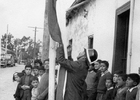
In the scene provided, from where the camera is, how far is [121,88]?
17.8ft

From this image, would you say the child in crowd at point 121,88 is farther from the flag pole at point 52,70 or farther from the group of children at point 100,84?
the flag pole at point 52,70

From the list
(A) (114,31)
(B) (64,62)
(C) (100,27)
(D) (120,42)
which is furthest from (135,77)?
(C) (100,27)

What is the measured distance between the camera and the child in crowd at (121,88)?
523cm

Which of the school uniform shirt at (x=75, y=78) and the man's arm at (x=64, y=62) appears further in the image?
the school uniform shirt at (x=75, y=78)

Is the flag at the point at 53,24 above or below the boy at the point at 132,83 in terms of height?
above

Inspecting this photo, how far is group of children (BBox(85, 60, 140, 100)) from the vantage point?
16.3ft

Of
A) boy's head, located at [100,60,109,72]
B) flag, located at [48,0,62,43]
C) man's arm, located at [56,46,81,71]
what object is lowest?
boy's head, located at [100,60,109,72]

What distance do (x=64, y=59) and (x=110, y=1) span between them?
14.3 feet

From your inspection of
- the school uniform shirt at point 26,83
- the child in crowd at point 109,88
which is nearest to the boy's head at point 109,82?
the child in crowd at point 109,88

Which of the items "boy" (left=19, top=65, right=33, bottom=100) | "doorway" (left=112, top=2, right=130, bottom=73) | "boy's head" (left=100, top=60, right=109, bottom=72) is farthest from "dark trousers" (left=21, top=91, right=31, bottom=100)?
"doorway" (left=112, top=2, right=130, bottom=73)

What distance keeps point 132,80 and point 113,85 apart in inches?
44.8

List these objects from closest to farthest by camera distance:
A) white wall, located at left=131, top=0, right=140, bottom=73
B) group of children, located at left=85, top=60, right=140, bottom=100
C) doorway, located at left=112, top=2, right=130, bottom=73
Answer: group of children, located at left=85, top=60, right=140, bottom=100 → white wall, located at left=131, top=0, right=140, bottom=73 → doorway, located at left=112, top=2, right=130, bottom=73

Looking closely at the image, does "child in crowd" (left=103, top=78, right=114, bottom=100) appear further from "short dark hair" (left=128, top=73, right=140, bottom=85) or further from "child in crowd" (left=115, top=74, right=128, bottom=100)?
"short dark hair" (left=128, top=73, right=140, bottom=85)

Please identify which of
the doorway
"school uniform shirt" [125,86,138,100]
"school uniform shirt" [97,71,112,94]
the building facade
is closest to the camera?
"school uniform shirt" [125,86,138,100]
